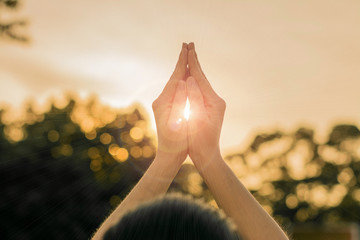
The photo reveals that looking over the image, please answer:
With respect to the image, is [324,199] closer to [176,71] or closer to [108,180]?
[108,180]

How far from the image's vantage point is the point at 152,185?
5.62 ft

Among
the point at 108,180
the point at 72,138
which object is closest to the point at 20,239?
the point at 108,180

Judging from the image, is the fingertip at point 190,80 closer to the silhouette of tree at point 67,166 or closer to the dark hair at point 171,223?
the dark hair at point 171,223

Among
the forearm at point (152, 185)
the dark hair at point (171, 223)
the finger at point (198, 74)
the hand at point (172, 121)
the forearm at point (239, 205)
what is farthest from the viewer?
the finger at point (198, 74)

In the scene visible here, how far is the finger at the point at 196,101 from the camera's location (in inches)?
75.5

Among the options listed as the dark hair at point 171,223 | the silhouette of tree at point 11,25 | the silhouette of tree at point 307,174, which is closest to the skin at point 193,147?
the dark hair at point 171,223

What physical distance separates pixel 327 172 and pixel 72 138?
2642 centimetres

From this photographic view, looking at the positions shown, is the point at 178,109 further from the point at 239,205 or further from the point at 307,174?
the point at 307,174

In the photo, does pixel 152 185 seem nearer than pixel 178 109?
Yes

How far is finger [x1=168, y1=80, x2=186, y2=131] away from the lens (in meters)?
1.90

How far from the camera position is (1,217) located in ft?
103

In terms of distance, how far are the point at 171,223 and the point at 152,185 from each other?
643 millimetres

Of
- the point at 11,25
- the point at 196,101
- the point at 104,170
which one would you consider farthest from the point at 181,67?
the point at 104,170

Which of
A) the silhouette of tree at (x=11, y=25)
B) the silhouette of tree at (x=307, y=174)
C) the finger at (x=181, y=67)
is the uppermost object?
the silhouette of tree at (x=11, y=25)
